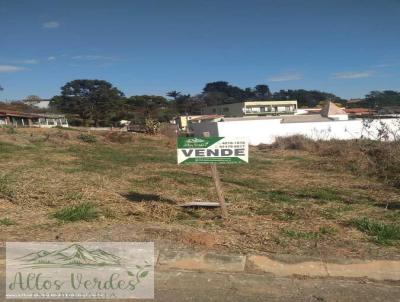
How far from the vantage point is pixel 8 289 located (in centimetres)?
400

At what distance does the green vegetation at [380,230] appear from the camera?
17.3 feet

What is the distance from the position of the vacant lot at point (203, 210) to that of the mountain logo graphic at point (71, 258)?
0.44 metres

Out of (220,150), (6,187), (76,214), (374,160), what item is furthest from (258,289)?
(374,160)

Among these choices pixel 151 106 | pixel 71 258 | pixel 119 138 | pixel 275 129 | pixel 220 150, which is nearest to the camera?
pixel 71 258

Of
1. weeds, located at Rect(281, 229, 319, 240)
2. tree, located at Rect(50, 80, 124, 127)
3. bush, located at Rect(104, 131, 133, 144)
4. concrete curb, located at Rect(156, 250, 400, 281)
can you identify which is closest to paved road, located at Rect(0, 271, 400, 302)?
concrete curb, located at Rect(156, 250, 400, 281)

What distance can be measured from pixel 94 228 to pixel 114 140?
23863mm

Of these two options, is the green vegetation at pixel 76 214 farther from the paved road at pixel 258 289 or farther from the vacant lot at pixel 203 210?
the paved road at pixel 258 289

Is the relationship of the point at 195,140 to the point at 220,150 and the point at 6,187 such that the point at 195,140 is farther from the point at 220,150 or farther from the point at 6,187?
the point at 6,187

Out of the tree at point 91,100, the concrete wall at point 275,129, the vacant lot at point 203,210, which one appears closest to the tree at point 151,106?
the tree at point 91,100

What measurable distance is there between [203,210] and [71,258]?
2.58 m

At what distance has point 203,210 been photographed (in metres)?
6.87

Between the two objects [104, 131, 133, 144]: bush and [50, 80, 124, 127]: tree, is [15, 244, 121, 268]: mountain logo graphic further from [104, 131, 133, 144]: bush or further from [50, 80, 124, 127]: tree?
[50, 80, 124, 127]: tree

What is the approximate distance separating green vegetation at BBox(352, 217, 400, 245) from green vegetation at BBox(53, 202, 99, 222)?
→ 3.48 meters

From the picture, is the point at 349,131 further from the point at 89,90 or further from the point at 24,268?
the point at 89,90
